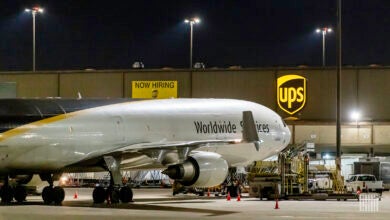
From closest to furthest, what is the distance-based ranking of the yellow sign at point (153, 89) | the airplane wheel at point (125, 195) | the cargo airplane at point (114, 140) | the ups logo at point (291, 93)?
1. the cargo airplane at point (114, 140)
2. the airplane wheel at point (125, 195)
3. the ups logo at point (291, 93)
4. the yellow sign at point (153, 89)

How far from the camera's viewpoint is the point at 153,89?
6450cm

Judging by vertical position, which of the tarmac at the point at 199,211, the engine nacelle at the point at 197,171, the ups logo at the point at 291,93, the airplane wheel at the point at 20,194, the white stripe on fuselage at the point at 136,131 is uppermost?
the ups logo at the point at 291,93

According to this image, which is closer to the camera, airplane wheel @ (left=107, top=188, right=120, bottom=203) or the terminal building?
airplane wheel @ (left=107, top=188, right=120, bottom=203)

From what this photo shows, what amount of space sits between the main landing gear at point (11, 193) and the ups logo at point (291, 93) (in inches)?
1104

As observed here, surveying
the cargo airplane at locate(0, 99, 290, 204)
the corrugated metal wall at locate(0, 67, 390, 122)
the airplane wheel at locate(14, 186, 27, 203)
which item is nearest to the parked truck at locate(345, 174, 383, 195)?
the corrugated metal wall at locate(0, 67, 390, 122)

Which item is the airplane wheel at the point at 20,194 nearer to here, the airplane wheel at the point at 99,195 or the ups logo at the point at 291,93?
the airplane wheel at the point at 99,195

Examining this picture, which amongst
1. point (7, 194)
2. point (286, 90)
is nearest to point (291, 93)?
point (286, 90)

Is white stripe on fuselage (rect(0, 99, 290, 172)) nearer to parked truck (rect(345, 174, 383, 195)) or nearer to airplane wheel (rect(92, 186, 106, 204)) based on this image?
airplane wheel (rect(92, 186, 106, 204))

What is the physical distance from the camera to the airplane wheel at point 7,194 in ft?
123

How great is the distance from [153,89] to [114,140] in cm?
2890

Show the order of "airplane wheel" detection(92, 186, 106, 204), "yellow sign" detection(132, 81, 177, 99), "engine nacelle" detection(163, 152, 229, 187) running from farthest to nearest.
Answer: "yellow sign" detection(132, 81, 177, 99) < "airplane wheel" detection(92, 186, 106, 204) < "engine nacelle" detection(163, 152, 229, 187)

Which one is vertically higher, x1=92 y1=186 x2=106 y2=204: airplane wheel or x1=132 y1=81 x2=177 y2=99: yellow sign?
x1=132 y1=81 x2=177 y2=99: yellow sign

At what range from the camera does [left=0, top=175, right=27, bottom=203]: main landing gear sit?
123 feet

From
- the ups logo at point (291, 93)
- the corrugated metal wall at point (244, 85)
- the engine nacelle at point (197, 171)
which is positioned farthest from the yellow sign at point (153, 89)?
the engine nacelle at point (197, 171)
